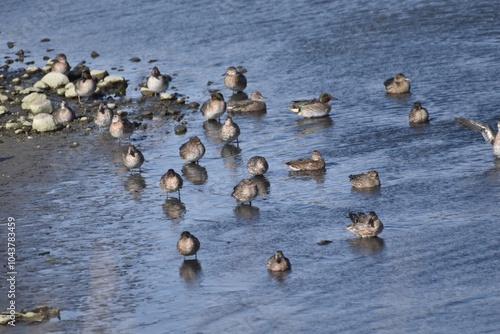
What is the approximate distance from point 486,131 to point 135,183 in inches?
312

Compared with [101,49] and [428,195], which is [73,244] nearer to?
[428,195]

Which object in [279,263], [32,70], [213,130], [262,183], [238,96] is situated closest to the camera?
[279,263]

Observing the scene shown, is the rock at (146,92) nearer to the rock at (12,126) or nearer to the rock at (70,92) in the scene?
the rock at (70,92)

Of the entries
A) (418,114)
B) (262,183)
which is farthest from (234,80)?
(262,183)

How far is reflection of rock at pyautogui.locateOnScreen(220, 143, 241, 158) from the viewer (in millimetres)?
26828

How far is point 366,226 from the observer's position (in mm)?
19766

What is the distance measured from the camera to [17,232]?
73.2ft

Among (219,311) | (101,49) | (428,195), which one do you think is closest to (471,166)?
(428,195)

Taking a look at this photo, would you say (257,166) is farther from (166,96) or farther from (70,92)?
(70,92)

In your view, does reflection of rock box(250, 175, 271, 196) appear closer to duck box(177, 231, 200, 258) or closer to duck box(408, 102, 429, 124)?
duck box(177, 231, 200, 258)

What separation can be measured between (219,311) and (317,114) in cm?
1211

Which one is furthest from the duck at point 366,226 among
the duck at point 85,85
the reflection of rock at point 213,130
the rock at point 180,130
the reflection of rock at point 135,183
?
the duck at point 85,85

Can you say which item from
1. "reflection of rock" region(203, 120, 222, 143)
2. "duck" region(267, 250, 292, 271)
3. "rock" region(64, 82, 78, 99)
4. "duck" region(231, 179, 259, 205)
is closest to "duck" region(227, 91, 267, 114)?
"reflection of rock" region(203, 120, 222, 143)

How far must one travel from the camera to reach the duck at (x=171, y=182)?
23484 mm
